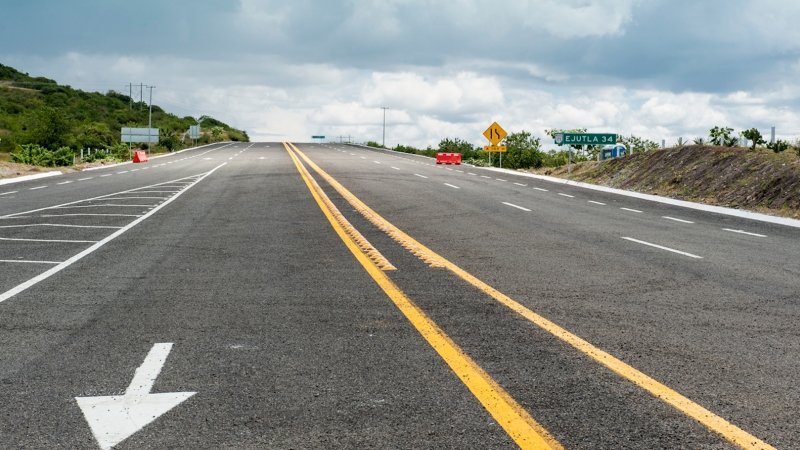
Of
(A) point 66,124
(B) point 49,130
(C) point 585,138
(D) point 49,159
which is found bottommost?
(D) point 49,159

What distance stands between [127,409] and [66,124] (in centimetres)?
9010

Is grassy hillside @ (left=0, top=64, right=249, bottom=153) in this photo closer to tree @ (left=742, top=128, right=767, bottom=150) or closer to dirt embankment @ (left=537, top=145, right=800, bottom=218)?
dirt embankment @ (left=537, top=145, right=800, bottom=218)

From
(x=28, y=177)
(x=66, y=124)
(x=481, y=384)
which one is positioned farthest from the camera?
(x=66, y=124)

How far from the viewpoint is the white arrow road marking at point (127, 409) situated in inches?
159

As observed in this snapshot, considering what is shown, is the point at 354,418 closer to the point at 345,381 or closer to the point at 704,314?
the point at 345,381

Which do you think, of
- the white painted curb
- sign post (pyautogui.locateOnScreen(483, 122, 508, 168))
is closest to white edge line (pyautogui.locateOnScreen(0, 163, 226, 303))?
the white painted curb

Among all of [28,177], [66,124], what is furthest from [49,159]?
[66,124]

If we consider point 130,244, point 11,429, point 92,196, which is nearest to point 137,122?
point 92,196

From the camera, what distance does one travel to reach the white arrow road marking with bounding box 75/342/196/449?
405 cm

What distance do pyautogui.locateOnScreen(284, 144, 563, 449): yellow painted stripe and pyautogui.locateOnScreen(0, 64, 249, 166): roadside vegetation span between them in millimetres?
41929

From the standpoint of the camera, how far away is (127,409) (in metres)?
4.40

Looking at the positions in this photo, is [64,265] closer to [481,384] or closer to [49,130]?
[481,384]

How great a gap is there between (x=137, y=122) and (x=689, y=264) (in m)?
135

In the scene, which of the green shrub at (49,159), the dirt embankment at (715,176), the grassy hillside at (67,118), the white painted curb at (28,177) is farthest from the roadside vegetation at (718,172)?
the grassy hillside at (67,118)
